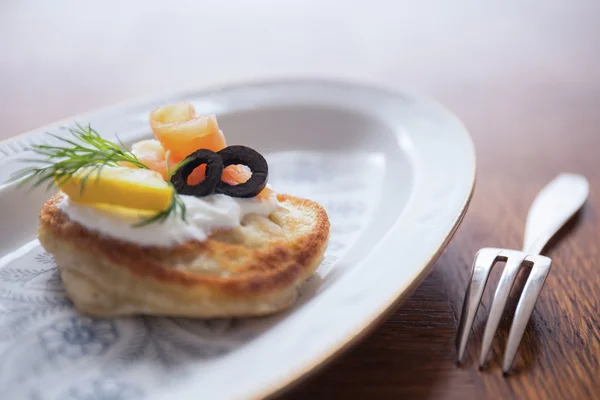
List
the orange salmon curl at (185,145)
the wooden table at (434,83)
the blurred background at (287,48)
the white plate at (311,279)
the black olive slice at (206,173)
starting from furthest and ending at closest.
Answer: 1. the blurred background at (287,48)
2. the orange salmon curl at (185,145)
3. the black olive slice at (206,173)
4. the wooden table at (434,83)
5. the white plate at (311,279)

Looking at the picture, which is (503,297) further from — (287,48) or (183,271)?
(287,48)

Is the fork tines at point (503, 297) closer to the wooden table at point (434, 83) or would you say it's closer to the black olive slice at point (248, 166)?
the wooden table at point (434, 83)

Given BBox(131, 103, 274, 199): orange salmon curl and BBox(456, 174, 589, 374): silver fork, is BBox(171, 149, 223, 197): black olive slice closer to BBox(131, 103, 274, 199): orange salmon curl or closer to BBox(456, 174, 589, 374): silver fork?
BBox(131, 103, 274, 199): orange salmon curl

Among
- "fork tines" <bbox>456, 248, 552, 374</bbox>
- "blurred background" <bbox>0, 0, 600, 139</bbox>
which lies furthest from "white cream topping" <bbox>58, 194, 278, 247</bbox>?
"blurred background" <bbox>0, 0, 600, 139</bbox>

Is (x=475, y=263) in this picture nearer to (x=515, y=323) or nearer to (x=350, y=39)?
(x=515, y=323)

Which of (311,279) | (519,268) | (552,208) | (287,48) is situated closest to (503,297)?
(519,268)

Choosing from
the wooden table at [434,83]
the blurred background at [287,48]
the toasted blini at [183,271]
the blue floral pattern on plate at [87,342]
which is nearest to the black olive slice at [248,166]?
the toasted blini at [183,271]

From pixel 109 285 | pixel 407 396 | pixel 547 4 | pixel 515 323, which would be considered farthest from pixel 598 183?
pixel 547 4
